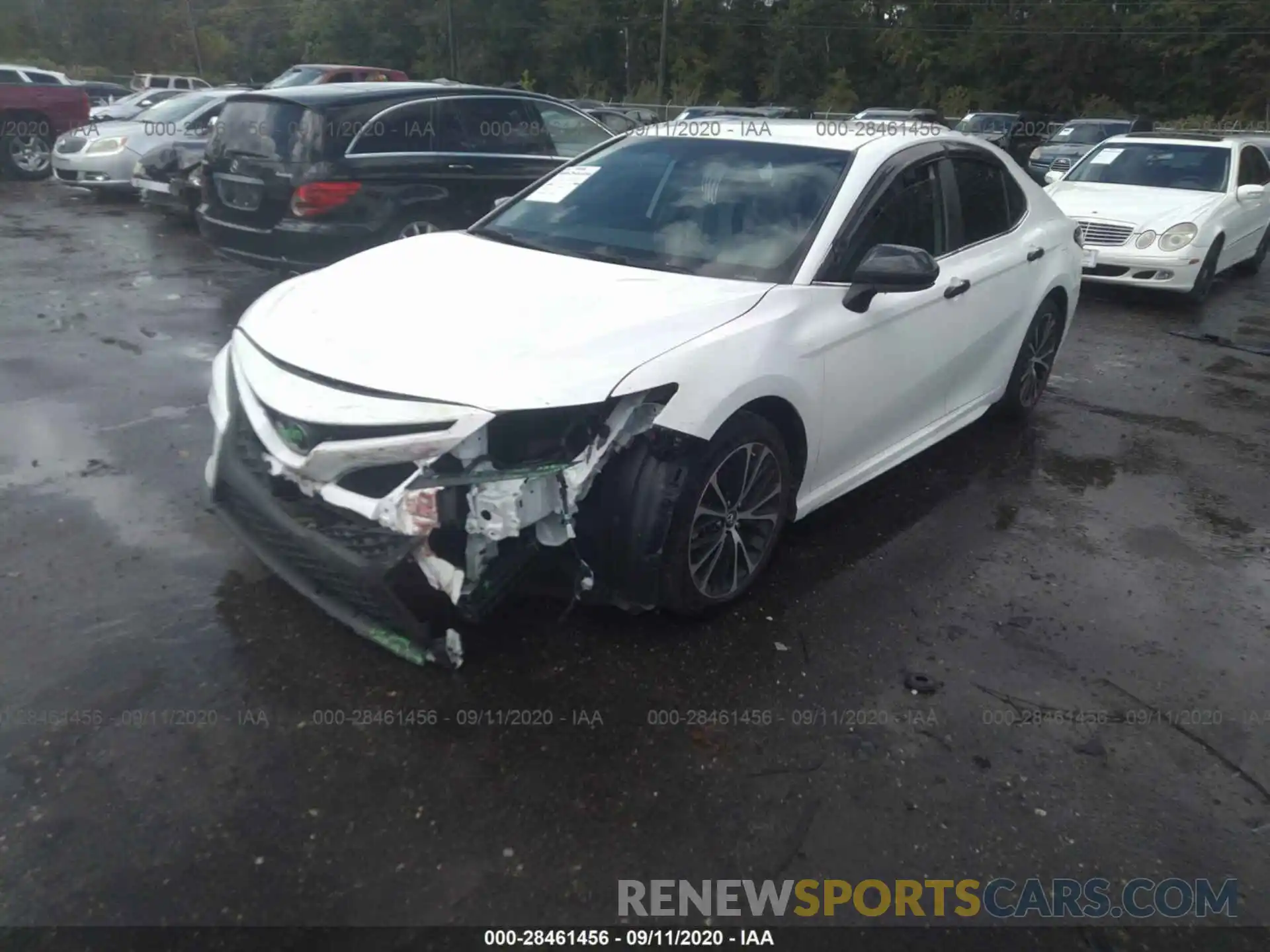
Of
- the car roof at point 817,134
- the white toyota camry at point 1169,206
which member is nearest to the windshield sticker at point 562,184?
the car roof at point 817,134

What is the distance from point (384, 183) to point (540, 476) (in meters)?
5.17

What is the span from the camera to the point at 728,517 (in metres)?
3.51

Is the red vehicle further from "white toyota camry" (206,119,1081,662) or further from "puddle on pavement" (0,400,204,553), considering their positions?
"white toyota camry" (206,119,1081,662)

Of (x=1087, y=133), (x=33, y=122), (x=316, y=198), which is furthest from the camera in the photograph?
(x=1087, y=133)

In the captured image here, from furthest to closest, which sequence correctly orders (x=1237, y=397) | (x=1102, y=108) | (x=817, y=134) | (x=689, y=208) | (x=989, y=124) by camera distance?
(x=1102, y=108)
(x=989, y=124)
(x=1237, y=397)
(x=817, y=134)
(x=689, y=208)

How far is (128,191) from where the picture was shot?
540 inches

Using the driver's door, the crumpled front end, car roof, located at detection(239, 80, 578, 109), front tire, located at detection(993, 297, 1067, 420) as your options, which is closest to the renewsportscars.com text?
the crumpled front end

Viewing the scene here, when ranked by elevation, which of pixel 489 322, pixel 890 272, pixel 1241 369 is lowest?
pixel 1241 369

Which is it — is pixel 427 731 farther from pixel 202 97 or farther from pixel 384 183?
pixel 202 97

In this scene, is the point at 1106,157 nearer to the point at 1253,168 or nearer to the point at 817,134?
the point at 1253,168

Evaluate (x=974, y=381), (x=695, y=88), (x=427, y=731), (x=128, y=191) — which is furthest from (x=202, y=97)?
(x=695, y=88)

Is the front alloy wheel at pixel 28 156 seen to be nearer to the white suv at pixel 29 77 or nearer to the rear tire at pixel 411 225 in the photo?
the white suv at pixel 29 77

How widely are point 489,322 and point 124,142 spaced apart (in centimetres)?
1235

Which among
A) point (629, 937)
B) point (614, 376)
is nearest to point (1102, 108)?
point (614, 376)
